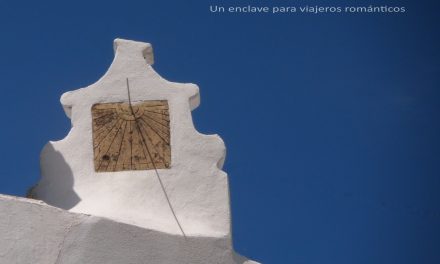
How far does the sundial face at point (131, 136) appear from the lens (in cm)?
1095

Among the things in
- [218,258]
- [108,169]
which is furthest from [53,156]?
[218,258]

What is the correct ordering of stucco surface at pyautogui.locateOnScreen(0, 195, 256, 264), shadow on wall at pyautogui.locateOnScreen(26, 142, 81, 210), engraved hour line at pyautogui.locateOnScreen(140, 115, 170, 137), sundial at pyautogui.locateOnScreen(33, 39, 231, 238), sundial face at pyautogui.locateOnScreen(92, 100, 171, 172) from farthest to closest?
engraved hour line at pyautogui.locateOnScreen(140, 115, 170, 137) → sundial face at pyautogui.locateOnScreen(92, 100, 171, 172) → shadow on wall at pyautogui.locateOnScreen(26, 142, 81, 210) → sundial at pyautogui.locateOnScreen(33, 39, 231, 238) → stucco surface at pyautogui.locateOnScreen(0, 195, 256, 264)

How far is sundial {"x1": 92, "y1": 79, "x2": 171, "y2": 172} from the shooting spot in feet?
35.9

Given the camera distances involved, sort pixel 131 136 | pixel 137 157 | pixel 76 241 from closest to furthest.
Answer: pixel 76 241
pixel 137 157
pixel 131 136

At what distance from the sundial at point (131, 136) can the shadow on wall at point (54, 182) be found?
0.45 metres

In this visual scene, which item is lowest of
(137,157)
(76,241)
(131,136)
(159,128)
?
(76,241)

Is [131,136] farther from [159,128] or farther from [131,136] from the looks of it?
[159,128]

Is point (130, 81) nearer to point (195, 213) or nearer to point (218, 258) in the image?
point (195, 213)

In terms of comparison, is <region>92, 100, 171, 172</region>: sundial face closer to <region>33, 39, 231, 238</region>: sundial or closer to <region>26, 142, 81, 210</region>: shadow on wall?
<region>33, 39, 231, 238</region>: sundial

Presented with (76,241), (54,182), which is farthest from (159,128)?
(76,241)

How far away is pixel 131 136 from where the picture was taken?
11117 millimetres

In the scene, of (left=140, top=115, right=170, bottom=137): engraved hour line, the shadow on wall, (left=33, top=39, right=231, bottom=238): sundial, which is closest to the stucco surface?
(left=33, top=39, right=231, bottom=238): sundial

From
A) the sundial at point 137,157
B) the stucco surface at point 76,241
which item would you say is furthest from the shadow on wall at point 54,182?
the stucco surface at point 76,241

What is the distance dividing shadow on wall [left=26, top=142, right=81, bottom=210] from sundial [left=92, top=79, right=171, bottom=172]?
1.47 ft
